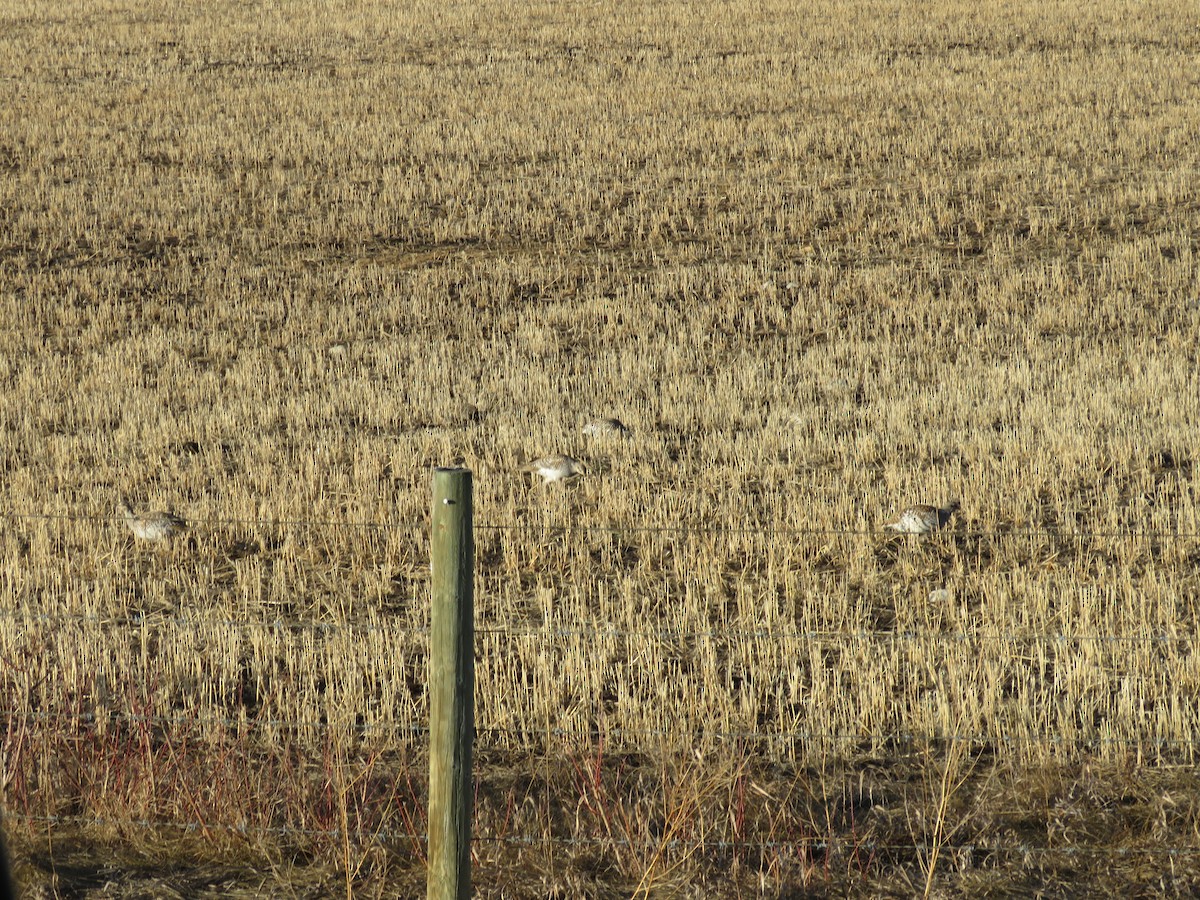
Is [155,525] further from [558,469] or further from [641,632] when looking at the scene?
[641,632]

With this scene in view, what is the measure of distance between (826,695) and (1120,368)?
700 centimetres

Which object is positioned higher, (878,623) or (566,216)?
(566,216)

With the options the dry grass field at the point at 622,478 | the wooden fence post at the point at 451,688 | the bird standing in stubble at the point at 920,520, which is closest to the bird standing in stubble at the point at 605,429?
the dry grass field at the point at 622,478

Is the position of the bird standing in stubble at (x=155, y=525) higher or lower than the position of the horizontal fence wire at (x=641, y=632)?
higher

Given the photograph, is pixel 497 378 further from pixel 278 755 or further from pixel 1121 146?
pixel 1121 146

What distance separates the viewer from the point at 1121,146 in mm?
19594

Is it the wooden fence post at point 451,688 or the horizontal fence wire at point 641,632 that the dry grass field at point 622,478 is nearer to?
the horizontal fence wire at point 641,632

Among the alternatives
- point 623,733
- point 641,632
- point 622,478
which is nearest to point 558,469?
point 622,478

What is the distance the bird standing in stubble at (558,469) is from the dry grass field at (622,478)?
197 millimetres

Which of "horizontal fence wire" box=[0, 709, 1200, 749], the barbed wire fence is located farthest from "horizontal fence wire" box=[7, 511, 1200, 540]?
"horizontal fence wire" box=[0, 709, 1200, 749]

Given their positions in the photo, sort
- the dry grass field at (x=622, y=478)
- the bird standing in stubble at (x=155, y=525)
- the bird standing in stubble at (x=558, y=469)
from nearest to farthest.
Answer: the dry grass field at (x=622, y=478) < the bird standing in stubble at (x=155, y=525) < the bird standing in stubble at (x=558, y=469)

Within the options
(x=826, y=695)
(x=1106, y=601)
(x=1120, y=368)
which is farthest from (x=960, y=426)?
(x=826, y=695)

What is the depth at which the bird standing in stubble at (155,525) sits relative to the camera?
809 centimetres

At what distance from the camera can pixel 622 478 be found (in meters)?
9.09
